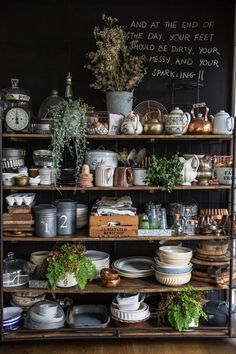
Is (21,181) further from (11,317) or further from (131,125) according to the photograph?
(11,317)

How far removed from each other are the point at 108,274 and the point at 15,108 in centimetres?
132

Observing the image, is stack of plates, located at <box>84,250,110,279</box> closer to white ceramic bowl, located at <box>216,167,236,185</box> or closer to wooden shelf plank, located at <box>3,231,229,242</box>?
wooden shelf plank, located at <box>3,231,229,242</box>

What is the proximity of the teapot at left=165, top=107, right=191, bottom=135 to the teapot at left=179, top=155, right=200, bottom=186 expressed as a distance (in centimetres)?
21

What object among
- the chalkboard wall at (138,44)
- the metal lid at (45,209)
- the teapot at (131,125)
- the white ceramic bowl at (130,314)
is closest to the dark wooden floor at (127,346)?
the white ceramic bowl at (130,314)

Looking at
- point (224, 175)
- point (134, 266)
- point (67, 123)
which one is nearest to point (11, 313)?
point (134, 266)

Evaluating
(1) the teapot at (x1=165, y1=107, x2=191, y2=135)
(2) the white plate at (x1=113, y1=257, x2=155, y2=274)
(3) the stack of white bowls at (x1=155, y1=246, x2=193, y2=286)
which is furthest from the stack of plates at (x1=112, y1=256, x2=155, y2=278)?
(1) the teapot at (x1=165, y1=107, x2=191, y2=135)

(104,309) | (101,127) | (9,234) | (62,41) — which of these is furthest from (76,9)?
(104,309)

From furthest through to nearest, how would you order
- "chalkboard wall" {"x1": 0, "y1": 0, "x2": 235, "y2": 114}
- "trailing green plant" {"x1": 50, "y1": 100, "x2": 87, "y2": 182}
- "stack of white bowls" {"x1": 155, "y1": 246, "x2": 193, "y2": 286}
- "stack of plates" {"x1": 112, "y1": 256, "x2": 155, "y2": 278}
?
"chalkboard wall" {"x1": 0, "y1": 0, "x2": 235, "y2": 114} → "stack of plates" {"x1": 112, "y1": 256, "x2": 155, "y2": 278} → "stack of white bowls" {"x1": 155, "y1": 246, "x2": 193, "y2": 286} → "trailing green plant" {"x1": 50, "y1": 100, "x2": 87, "y2": 182}

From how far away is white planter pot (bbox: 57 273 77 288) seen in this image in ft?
8.93

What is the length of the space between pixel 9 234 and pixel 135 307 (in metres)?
1.03

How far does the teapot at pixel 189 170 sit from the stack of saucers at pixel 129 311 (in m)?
0.90

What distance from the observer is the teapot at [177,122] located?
2.71m

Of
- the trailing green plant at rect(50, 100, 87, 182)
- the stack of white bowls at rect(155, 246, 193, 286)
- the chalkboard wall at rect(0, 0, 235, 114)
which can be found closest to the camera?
the trailing green plant at rect(50, 100, 87, 182)

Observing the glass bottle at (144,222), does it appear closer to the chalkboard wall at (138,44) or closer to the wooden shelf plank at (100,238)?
the wooden shelf plank at (100,238)
